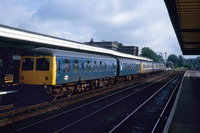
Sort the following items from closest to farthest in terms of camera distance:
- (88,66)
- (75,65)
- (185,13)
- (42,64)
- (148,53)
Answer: (185,13), (42,64), (75,65), (88,66), (148,53)

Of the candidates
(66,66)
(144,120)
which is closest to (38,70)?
(66,66)

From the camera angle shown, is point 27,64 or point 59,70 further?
point 27,64

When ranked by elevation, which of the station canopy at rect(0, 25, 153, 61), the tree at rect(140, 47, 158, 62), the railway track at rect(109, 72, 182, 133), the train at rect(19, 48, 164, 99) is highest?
the tree at rect(140, 47, 158, 62)

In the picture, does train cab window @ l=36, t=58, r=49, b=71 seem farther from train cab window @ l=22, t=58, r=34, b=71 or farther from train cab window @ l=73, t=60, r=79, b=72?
train cab window @ l=73, t=60, r=79, b=72

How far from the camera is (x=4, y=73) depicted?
595 inches

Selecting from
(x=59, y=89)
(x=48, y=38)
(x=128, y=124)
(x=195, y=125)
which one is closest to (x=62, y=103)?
(x=59, y=89)

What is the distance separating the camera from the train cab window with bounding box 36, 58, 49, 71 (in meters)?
12.9

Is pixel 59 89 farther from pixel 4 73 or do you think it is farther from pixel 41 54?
pixel 4 73

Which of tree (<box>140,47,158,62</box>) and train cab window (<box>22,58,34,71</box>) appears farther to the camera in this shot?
tree (<box>140,47,158,62</box>)

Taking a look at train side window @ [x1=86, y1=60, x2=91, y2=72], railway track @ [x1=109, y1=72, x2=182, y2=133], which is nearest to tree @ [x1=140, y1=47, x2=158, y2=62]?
train side window @ [x1=86, y1=60, x2=91, y2=72]

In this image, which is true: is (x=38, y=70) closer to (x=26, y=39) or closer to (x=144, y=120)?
(x=26, y=39)

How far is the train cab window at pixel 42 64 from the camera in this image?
1288 centimetres

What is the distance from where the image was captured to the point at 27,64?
44.4ft

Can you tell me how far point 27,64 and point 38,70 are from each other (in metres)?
1.04
